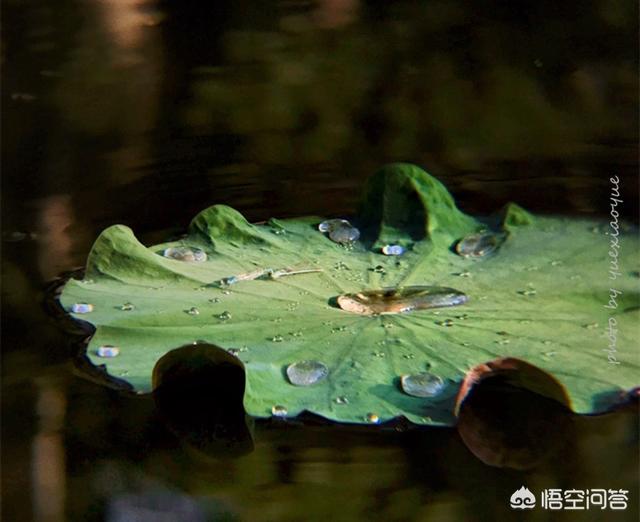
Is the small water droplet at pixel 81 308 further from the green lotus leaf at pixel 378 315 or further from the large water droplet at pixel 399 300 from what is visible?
the large water droplet at pixel 399 300

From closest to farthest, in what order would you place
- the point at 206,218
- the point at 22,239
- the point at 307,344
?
the point at 307,344 → the point at 206,218 → the point at 22,239

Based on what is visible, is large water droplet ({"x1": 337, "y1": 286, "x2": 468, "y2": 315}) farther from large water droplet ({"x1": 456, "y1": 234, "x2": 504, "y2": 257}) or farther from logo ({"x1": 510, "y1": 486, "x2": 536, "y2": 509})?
logo ({"x1": 510, "y1": 486, "x2": 536, "y2": 509})

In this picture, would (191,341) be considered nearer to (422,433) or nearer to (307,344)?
(307,344)

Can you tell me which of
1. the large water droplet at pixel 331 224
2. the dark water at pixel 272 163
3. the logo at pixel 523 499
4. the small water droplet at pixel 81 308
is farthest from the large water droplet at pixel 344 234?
the logo at pixel 523 499

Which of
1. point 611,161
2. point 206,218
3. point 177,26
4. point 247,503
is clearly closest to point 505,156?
point 611,161

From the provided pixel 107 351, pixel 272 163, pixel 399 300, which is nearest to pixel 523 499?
pixel 399 300

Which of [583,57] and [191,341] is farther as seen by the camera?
→ [583,57]
